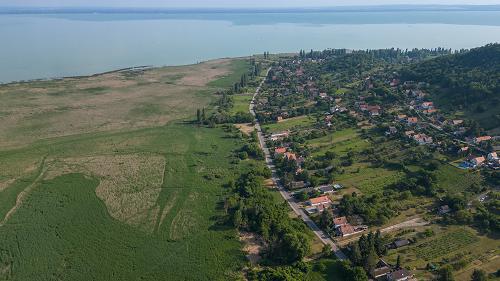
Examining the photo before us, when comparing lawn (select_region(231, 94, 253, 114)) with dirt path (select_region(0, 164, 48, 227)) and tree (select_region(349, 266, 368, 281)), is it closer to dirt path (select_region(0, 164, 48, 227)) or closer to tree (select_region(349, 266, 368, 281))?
dirt path (select_region(0, 164, 48, 227))

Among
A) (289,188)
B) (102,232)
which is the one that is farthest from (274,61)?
(102,232)

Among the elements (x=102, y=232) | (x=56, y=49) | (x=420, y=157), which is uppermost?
(x=56, y=49)

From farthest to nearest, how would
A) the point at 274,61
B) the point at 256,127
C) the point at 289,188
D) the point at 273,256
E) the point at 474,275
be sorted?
the point at 274,61 → the point at 256,127 → the point at 289,188 → the point at 273,256 → the point at 474,275

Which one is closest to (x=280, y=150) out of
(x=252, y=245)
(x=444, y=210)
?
(x=252, y=245)

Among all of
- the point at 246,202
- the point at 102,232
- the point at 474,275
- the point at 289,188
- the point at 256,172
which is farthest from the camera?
the point at 256,172

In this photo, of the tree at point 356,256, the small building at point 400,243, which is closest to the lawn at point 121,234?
the tree at point 356,256

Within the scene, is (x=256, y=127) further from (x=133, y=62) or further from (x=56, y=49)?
(x=56, y=49)

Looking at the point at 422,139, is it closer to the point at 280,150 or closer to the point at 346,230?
the point at 280,150
